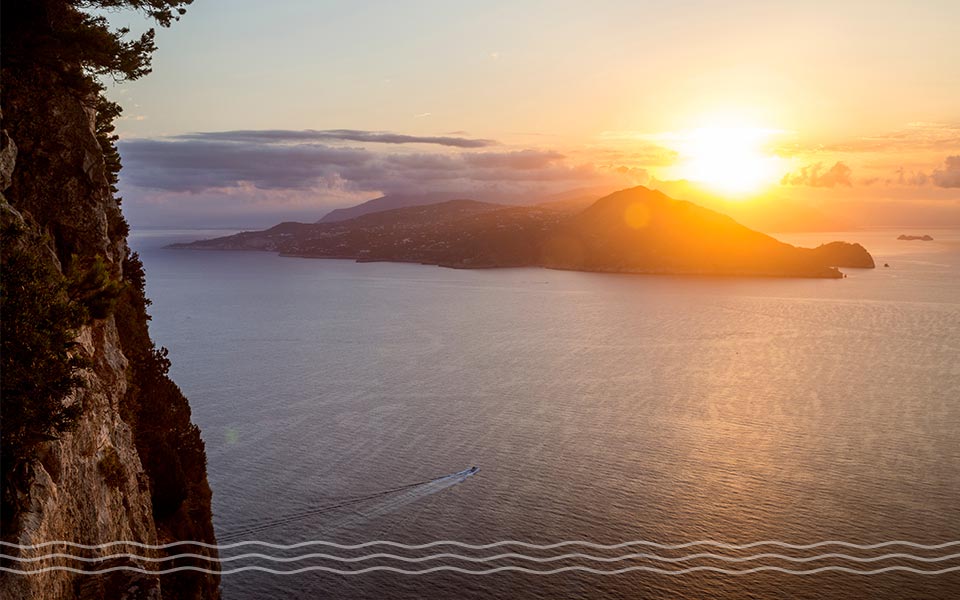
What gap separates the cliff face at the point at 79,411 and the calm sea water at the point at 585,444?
1738cm

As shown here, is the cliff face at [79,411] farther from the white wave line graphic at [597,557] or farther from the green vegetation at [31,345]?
the white wave line graphic at [597,557]

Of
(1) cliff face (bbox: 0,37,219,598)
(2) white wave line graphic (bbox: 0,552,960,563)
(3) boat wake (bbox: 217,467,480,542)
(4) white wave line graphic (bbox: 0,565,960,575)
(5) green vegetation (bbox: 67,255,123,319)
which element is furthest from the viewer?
(3) boat wake (bbox: 217,467,480,542)

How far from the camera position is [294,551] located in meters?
45.7

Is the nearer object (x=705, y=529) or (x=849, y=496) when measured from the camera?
(x=705, y=529)

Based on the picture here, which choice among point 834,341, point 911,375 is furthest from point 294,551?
point 834,341

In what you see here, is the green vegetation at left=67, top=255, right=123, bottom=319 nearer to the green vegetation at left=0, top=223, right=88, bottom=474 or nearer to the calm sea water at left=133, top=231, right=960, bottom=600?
the green vegetation at left=0, top=223, right=88, bottom=474

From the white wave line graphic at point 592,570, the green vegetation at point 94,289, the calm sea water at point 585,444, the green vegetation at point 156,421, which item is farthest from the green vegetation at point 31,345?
the white wave line graphic at point 592,570

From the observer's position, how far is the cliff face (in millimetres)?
17156

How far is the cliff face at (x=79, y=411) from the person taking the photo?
675 inches

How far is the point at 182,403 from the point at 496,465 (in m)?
28.2

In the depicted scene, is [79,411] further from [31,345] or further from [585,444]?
[585,444]

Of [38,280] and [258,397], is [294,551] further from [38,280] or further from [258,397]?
[258,397]

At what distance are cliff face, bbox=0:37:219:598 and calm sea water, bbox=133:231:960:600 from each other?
17.4 metres

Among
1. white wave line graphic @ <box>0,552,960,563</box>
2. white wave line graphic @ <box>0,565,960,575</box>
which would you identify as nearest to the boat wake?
white wave line graphic @ <box>0,552,960,563</box>
